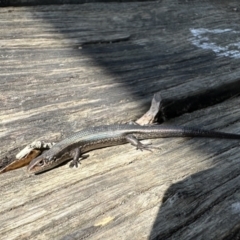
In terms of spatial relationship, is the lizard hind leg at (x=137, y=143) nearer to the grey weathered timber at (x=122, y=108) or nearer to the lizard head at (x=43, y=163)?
the grey weathered timber at (x=122, y=108)

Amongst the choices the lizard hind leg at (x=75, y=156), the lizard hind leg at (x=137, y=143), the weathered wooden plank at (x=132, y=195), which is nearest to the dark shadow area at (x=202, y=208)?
the weathered wooden plank at (x=132, y=195)

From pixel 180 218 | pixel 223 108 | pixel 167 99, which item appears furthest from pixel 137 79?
pixel 180 218

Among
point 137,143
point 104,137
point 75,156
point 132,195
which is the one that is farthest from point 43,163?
point 132,195

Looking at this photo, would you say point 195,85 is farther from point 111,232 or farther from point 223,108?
point 111,232

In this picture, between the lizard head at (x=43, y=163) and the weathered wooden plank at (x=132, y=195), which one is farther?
the lizard head at (x=43, y=163)

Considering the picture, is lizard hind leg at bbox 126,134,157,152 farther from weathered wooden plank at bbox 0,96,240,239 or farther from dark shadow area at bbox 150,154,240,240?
dark shadow area at bbox 150,154,240,240

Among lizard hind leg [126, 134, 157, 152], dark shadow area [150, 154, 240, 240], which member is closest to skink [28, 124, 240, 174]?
lizard hind leg [126, 134, 157, 152]

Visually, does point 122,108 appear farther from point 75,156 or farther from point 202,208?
point 202,208
